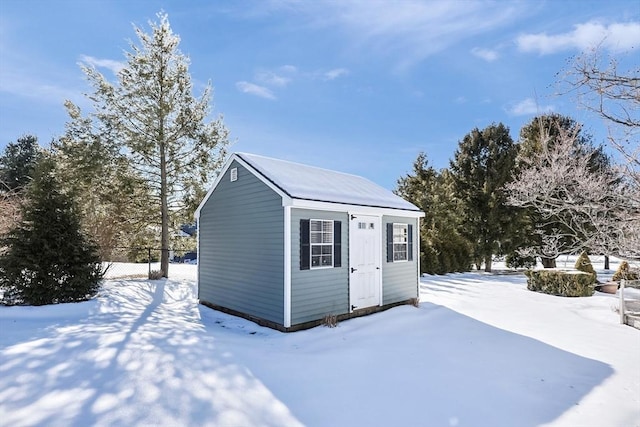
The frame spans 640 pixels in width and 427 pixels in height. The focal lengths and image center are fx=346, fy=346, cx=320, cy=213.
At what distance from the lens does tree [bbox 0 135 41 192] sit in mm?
23797

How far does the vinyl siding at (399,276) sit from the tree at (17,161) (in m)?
26.0

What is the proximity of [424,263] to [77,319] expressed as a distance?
1360 centimetres

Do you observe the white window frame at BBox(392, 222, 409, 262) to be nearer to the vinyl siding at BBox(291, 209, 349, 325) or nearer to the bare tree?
the vinyl siding at BBox(291, 209, 349, 325)

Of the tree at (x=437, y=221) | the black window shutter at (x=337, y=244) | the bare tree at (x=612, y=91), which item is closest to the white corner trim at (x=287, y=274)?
the black window shutter at (x=337, y=244)

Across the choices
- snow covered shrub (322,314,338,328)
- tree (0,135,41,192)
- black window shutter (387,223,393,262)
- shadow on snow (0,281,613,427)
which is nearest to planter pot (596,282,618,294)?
shadow on snow (0,281,613,427)

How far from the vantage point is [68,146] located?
1316cm

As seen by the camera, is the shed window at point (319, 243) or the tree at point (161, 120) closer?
the shed window at point (319, 243)

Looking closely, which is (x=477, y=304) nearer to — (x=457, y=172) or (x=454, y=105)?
(x=454, y=105)

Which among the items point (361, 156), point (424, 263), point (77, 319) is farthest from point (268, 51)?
point (424, 263)

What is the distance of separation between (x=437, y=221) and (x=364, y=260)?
11314 mm

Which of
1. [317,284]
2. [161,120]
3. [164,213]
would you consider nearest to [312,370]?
[317,284]

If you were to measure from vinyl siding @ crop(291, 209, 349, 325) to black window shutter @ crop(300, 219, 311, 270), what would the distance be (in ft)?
0.24

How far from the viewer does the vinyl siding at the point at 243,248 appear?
697 centimetres

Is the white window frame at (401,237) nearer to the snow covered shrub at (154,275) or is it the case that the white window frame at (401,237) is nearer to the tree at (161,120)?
the tree at (161,120)
